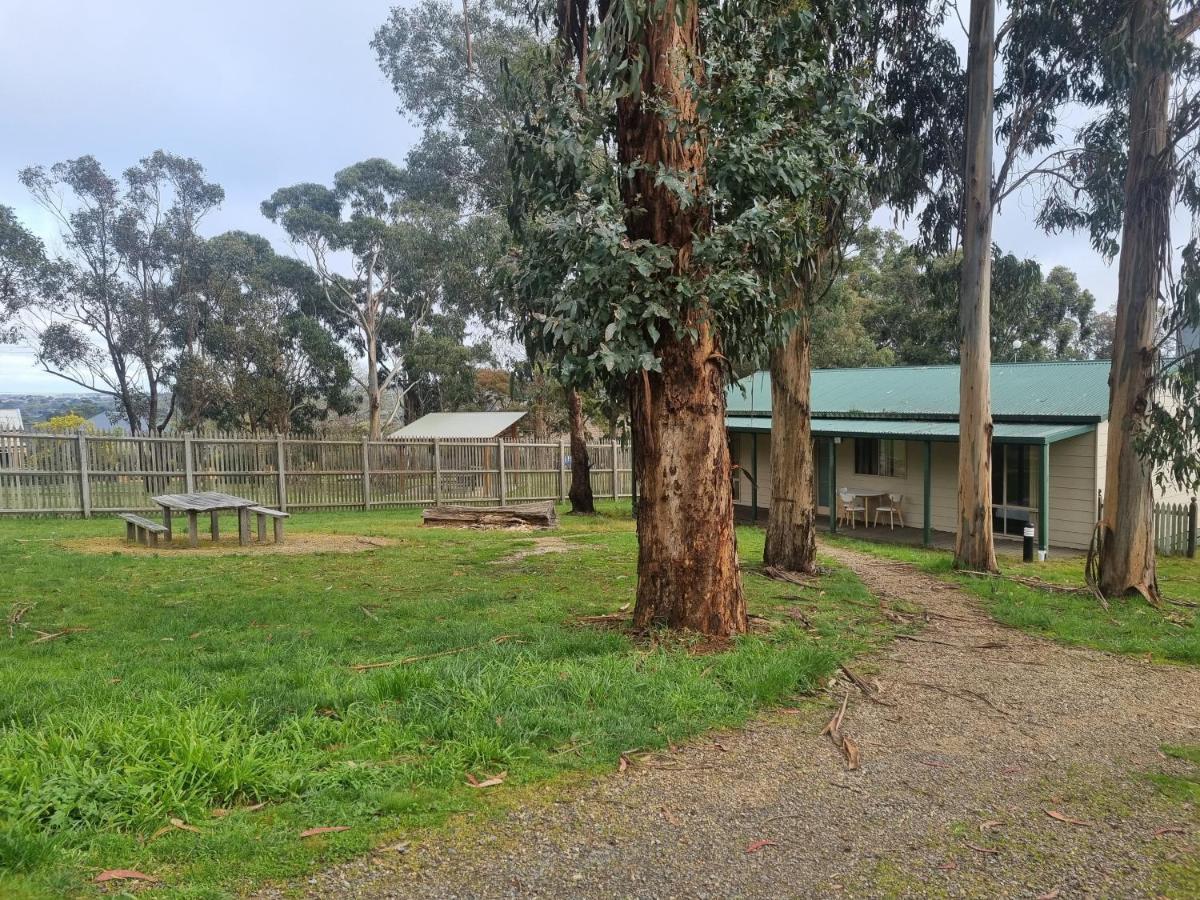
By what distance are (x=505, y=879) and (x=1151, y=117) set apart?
10.2 m

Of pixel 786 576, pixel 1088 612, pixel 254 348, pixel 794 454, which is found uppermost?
pixel 254 348

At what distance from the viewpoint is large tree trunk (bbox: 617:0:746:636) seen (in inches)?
244

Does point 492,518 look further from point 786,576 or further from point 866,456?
point 866,456

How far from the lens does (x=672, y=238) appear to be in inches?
246

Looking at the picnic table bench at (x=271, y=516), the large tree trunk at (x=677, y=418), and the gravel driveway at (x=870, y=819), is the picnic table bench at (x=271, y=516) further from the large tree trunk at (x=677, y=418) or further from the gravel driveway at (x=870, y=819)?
the gravel driveway at (x=870, y=819)

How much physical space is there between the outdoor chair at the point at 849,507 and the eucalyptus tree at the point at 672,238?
11.8 m

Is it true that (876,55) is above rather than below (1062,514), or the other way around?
above

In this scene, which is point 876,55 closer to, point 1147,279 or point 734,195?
point 1147,279

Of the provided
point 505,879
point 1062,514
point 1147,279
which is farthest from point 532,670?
point 1062,514

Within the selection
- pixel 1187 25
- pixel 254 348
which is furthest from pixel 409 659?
pixel 254 348

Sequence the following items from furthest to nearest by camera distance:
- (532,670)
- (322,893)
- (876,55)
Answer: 1. (876,55)
2. (532,670)
3. (322,893)

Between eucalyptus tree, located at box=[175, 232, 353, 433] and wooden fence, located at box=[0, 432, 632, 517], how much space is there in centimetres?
1366

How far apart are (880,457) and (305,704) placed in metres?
15.6

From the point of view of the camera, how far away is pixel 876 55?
449 inches
